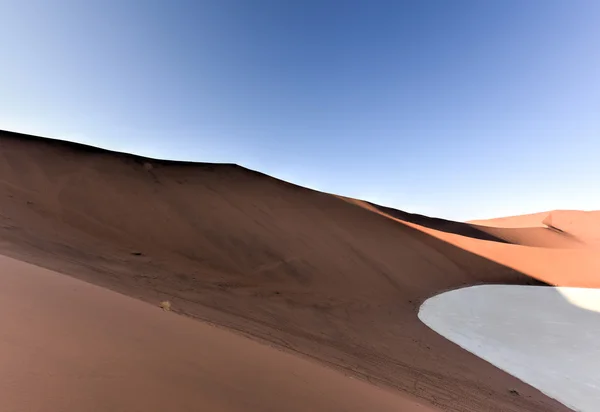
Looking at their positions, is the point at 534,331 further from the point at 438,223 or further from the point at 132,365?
the point at 438,223

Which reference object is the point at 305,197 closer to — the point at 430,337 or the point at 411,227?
the point at 411,227

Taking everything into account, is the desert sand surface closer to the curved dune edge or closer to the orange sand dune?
the curved dune edge

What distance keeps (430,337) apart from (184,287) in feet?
18.4

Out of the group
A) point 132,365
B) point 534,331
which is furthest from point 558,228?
point 132,365

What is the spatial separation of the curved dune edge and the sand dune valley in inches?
9.0

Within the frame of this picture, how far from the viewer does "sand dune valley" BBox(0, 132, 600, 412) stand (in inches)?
95.5

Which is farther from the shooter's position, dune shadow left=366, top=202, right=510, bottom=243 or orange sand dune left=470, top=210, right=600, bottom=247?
orange sand dune left=470, top=210, right=600, bottom=247

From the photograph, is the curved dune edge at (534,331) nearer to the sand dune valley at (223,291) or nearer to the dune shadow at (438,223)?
the sand dune valley at (223,291)

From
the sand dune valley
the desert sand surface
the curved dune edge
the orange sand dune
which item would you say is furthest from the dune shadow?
the desert sand surface

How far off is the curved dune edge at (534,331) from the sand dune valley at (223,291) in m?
0.23

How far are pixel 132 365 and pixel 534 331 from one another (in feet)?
34.1

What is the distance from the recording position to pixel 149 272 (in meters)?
7.88

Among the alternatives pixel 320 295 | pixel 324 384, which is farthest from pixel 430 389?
pixel 320 295

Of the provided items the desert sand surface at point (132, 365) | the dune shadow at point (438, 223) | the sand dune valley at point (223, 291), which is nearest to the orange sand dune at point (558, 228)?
the dune shadow at point (438, 223)
